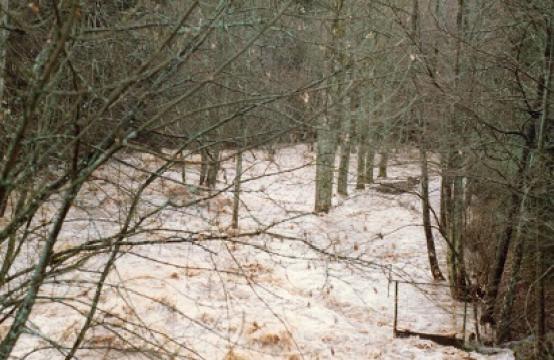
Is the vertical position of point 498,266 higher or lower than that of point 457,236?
lower

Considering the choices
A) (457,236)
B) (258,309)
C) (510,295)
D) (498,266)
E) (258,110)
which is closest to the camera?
(258,110)

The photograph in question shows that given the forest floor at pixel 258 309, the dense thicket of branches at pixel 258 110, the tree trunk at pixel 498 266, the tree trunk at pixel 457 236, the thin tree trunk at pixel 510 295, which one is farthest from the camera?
the tree trunk at pixel 457 236

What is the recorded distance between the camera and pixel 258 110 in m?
2.69

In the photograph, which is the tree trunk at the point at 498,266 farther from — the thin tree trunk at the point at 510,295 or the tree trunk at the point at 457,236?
the tree trunk at the point at 457,236

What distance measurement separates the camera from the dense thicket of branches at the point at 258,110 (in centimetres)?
211

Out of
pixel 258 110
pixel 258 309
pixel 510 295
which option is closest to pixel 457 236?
pixel 510 295

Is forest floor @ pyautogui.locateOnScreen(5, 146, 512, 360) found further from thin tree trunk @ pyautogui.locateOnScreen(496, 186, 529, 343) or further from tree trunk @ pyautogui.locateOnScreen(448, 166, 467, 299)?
thin tree trunk @ pyautogui.locateOnScreen(496, 186, 529, 343)

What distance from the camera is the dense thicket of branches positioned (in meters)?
2.11

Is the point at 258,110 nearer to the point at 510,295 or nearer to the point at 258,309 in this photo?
the point at 258,309

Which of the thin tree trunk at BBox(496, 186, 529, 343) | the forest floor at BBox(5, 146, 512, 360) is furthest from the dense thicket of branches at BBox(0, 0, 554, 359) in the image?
the forest floor at BBox(5, 146, 512, 360)

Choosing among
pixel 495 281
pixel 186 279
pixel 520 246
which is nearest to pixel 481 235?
pixel 495 281

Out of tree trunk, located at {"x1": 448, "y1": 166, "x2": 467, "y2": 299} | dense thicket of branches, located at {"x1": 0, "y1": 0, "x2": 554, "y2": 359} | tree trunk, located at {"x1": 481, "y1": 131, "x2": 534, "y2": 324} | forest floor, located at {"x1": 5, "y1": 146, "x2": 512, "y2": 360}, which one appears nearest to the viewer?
dense thicket of branches, located at {"x1": 0, "y1": 0, "x2": 554, "y2": 359}

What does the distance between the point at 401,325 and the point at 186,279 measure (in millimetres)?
3192

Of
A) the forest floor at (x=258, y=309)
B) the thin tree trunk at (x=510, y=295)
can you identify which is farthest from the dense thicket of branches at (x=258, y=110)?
the forest floor at (x=258, y=309)
